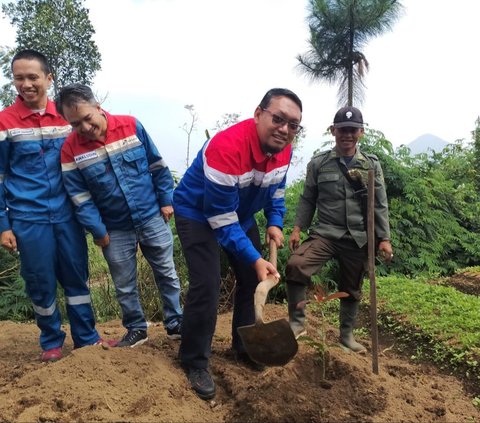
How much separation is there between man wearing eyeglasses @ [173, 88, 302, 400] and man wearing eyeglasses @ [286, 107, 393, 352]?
477 mm

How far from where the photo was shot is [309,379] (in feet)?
10.4

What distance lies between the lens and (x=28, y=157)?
3.40m

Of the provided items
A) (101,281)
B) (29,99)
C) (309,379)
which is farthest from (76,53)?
(309,379)

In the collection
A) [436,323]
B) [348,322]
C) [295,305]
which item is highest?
[295,305]

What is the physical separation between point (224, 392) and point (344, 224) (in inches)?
58.8

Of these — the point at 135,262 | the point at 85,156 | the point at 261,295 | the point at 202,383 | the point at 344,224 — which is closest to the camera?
the point at 261,295

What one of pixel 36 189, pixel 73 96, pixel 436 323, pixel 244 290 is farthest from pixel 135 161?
pixel 436 323

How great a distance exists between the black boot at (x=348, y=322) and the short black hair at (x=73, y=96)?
235 centimetres

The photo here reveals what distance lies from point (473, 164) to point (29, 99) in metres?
12.1

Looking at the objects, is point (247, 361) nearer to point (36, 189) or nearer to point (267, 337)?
point (267, 337)

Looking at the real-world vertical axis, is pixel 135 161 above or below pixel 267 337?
above

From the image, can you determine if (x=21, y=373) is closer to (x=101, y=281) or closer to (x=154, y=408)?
(x=154, y=408)

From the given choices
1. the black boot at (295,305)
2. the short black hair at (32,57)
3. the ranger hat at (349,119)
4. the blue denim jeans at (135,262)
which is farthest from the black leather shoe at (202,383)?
the short black hair at (32,57)

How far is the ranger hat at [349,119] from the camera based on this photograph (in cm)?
364
